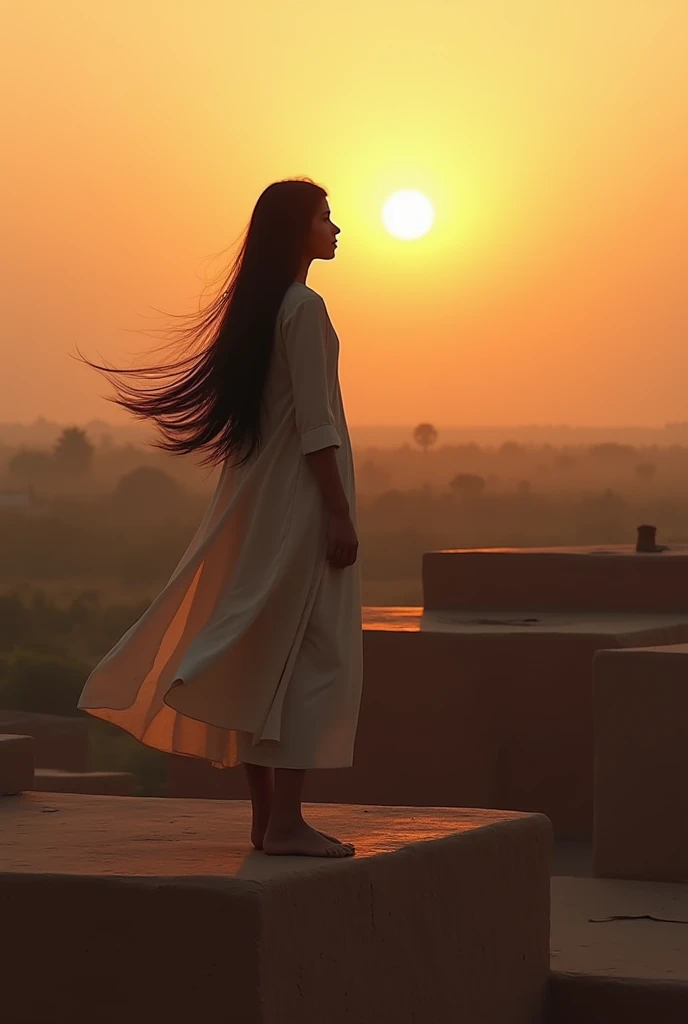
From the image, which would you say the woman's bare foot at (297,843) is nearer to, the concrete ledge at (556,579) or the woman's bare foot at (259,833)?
the woman's bare foot at (259,833)

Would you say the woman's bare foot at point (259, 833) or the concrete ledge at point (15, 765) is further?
the concrete ledge at point (15, 765)

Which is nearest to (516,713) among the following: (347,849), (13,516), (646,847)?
(646,847)

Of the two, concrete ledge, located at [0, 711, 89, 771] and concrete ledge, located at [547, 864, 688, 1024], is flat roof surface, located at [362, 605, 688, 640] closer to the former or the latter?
concrete ledge, located at [547, 864, 688, 1024]

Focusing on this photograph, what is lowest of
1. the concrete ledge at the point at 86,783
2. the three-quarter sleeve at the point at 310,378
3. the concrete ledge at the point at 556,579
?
the concrete ledge at the point at 86,783

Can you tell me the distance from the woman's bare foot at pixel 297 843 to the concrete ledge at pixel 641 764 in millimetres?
3312

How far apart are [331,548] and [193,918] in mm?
978

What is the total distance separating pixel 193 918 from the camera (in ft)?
13.0

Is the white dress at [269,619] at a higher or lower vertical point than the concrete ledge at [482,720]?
higher

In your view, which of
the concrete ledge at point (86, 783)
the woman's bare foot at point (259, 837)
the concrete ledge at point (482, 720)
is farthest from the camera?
the concrete ledge at point (86, 783)

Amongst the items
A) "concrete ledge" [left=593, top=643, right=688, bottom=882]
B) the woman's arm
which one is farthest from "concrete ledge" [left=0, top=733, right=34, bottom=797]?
"concrete ledge" [left=593, top=643, right=688, bottom=882]

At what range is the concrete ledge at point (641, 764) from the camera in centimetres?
745

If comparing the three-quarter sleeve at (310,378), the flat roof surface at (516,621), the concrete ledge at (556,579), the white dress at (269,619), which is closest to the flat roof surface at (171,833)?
the white dress at (269,619)

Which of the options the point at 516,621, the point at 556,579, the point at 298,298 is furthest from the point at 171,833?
the point at 556,579

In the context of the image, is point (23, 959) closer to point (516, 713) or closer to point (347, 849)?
point (347, 849)
